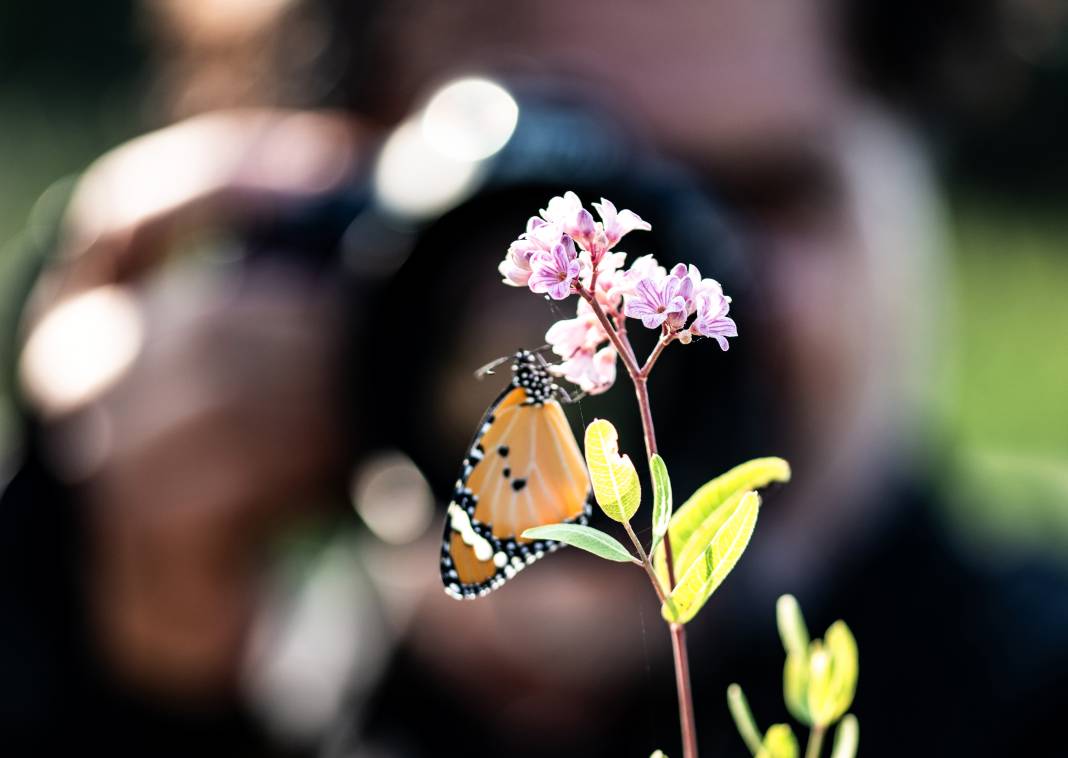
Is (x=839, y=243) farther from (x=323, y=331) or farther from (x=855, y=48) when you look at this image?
(x=323, y=331)

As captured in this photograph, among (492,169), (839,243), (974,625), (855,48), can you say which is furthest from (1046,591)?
(492,169)

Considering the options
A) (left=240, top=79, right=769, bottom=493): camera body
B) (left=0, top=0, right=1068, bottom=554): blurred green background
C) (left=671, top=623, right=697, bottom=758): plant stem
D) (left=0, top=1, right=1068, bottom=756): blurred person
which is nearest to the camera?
(left=671, top=623, right=697, bottom=758): plant stem

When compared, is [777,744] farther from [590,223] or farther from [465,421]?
Result: [465,421]

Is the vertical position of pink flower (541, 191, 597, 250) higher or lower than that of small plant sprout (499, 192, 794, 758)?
higher

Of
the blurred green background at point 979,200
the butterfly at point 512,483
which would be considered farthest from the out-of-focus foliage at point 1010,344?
the butterfly at point 512,483

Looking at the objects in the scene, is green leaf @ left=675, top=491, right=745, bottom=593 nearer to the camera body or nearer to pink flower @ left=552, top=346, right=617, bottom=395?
pink flower @ left=552, top=346, right=617, bottom=395

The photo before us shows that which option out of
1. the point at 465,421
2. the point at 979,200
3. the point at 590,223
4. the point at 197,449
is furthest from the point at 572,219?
the point at 979,200

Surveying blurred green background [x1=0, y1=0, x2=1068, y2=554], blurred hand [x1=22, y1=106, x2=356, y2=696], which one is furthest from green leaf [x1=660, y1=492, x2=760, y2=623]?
blurred green background [x1=0, y1=0, x2=1068, y2=554]
